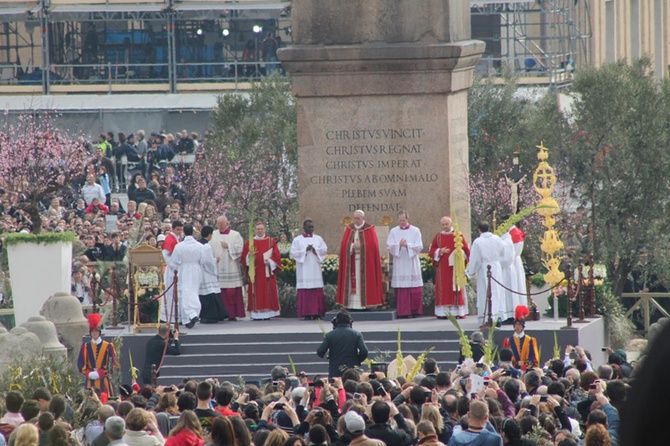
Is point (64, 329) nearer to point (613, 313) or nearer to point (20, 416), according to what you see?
point (613, 313)

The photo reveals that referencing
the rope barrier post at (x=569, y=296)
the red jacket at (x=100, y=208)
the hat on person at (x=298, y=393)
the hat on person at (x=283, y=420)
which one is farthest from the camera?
the red jacket at (x=100, y=208)

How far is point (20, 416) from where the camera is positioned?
9828 mm

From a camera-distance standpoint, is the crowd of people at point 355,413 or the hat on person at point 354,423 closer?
the hat on person at point 354,423

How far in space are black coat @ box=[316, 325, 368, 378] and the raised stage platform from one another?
2.37 metres

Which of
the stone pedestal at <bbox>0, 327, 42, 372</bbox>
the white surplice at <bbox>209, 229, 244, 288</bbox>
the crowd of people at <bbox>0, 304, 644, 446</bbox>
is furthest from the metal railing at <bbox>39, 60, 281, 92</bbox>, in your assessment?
the crowd of people at <bbox>0, 304, 644, 446</bbox>

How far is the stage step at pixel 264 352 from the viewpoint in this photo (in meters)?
18.3

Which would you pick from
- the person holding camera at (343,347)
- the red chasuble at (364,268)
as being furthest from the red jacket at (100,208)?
the person holding camera at (343,347)

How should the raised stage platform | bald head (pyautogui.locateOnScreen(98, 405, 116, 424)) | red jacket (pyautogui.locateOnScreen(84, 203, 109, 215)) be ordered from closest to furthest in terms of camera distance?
bald head (pyautogui.locateOnScreen(98, 405, 116, 424)), the raised stage platform, red jacket (pyautogui.locateOnScreen(84, 203, 109, 215))

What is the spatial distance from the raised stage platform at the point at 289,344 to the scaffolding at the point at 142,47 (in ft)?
72.7

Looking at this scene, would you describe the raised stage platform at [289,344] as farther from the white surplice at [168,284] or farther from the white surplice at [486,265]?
the white surplice at [168,284]

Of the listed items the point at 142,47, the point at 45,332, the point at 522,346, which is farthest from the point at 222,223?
the point at 142,47

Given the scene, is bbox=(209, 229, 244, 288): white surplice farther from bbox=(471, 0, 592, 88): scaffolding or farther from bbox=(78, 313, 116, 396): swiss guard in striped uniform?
bbox=(471, 0, 592, 88): scaffolding

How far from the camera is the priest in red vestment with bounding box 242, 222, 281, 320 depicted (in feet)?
67.3

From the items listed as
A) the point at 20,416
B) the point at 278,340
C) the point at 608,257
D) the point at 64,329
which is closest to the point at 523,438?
the point at 20,416
